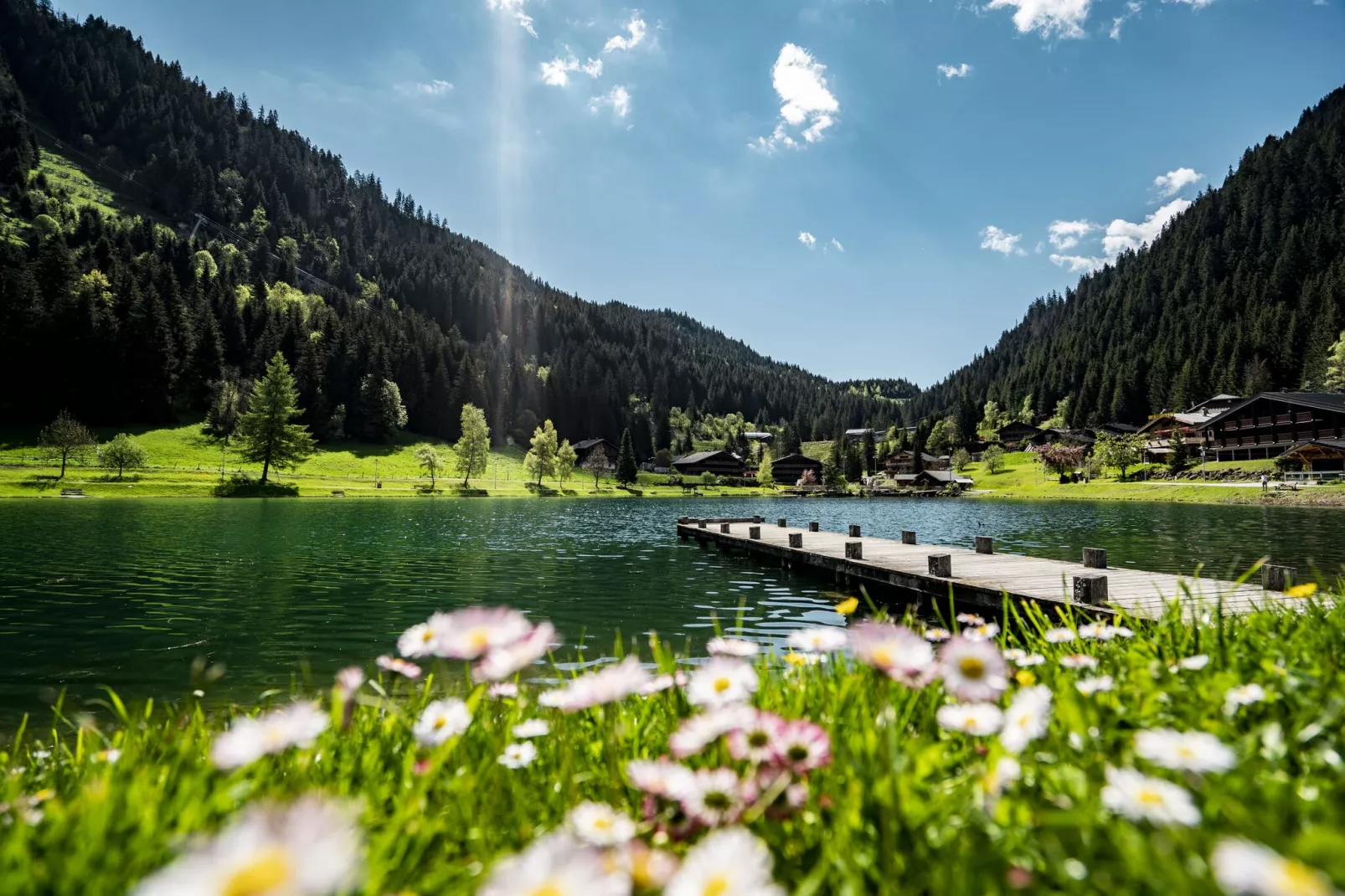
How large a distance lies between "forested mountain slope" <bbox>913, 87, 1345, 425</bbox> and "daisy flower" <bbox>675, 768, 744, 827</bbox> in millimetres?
140617

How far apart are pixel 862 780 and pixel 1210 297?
18745cm

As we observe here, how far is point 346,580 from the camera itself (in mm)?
18609

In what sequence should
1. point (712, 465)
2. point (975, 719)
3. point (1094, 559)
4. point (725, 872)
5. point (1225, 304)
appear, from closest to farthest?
point (725, 872), point (975, 719), point (1094, 559), point (1225, 304), point (712, 465)

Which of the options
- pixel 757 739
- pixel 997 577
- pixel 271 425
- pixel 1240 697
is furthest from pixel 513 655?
pixel 271 425

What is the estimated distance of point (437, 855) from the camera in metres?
2.05

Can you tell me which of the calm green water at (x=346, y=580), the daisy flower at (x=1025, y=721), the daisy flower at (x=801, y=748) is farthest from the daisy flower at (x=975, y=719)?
the calm green water at (x=346, y=580)

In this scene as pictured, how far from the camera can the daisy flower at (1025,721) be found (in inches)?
77.1

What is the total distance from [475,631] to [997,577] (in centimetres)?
1587

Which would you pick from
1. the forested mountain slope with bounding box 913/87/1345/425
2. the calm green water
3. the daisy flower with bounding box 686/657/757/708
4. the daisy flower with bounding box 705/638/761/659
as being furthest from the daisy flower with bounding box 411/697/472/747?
the forested mountain slope with bounding box 913/87/1345/425

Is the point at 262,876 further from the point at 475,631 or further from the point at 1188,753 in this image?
the point at 1188,753

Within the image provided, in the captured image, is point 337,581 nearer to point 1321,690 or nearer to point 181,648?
point 181,648

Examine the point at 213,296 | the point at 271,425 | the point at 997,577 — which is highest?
the point at 213,296

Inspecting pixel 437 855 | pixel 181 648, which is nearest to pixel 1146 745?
pixel 437 855

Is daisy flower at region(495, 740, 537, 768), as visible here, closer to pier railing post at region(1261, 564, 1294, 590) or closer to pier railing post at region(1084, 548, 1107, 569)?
pier railing post at region(1261, 564, 1294, 590)
